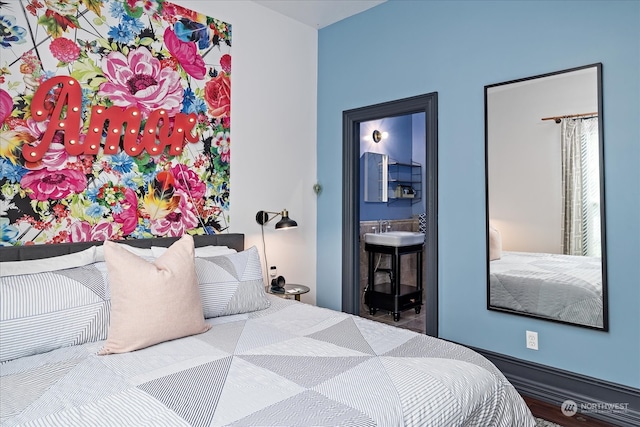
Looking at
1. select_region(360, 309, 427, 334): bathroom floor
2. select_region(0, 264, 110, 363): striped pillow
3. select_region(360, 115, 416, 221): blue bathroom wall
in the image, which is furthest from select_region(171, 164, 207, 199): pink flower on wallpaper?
select_region(360, 309, 427, 334): bathroom floor

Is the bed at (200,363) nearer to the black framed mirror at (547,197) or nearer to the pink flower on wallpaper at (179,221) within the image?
the pink flower on wallpaper at (179,221)

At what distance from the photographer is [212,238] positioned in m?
2.94

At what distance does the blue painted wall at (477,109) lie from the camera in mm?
2256

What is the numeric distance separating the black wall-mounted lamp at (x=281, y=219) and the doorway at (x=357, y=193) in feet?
2.01

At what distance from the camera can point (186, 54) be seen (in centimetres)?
292

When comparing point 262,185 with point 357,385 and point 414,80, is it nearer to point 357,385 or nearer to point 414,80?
point 414,80

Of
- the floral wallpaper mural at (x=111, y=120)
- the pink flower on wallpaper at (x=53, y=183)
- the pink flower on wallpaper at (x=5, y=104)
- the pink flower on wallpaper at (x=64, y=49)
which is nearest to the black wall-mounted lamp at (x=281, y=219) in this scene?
the floral wallpaper mural at (x=111, y=120)

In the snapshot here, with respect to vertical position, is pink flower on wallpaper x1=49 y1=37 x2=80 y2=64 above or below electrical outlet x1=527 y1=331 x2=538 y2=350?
above

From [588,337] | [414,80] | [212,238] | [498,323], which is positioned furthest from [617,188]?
[212,238]

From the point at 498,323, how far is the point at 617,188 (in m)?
1.09

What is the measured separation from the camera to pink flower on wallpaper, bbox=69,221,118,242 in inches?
94.8

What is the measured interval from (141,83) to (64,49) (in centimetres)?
45

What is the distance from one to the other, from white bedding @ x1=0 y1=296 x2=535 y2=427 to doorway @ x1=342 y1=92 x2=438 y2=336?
1268 millimetres

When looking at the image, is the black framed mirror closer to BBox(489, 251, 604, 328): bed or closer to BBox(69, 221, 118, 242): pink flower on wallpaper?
BBox(489, 251, 604, 328): bed
